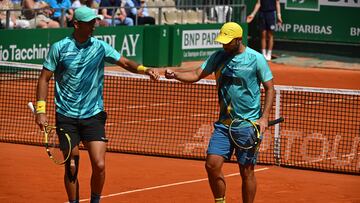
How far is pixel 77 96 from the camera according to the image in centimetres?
948

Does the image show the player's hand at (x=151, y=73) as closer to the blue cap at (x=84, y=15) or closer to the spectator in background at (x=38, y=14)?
the blue cap at (x=84, y=15)

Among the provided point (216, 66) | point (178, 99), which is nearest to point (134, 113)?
point (178, 99)

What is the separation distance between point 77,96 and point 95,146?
540mm

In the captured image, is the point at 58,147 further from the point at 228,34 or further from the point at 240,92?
the point at 228,34

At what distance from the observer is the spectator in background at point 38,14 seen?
71.9 ft

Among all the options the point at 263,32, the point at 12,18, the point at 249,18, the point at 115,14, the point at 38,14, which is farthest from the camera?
the point at 249,18

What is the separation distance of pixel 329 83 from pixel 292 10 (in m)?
5.29

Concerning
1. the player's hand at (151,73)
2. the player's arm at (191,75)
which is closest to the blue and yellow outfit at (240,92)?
the player's arm at (191,75)

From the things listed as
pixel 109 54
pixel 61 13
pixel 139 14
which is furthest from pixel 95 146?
pixel 139 14

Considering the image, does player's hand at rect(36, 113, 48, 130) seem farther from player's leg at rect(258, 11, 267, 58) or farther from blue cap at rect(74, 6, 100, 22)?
player's leg at rect(258, 11, 267, 58)

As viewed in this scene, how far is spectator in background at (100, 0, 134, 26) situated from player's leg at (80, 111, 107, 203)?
1479 cm

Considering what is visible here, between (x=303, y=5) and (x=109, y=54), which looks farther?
(x=303, y=5)

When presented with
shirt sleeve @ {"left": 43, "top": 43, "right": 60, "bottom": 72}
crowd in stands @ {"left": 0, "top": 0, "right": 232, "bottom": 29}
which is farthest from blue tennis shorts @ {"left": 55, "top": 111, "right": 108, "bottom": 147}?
crowd in stands @ {"left": 0, "top": 0, "right": 232, "bottom": 29}

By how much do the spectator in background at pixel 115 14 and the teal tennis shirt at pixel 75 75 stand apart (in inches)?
577
